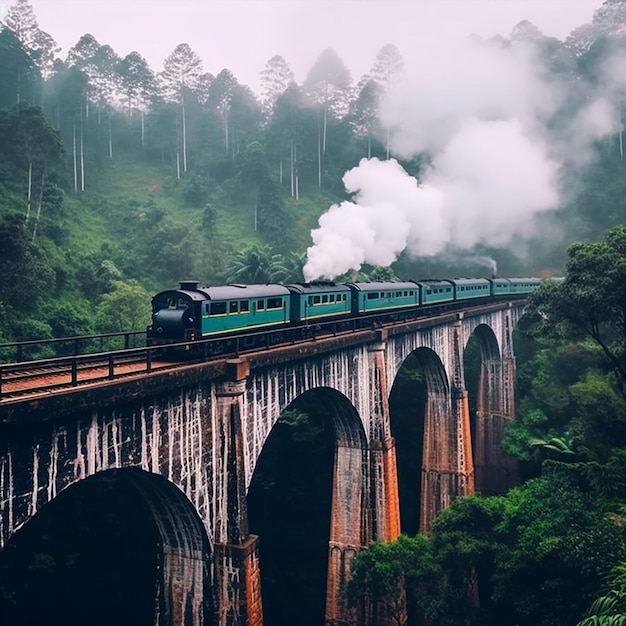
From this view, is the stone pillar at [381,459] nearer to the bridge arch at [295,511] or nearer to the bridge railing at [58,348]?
the bridge arch at [295,511]

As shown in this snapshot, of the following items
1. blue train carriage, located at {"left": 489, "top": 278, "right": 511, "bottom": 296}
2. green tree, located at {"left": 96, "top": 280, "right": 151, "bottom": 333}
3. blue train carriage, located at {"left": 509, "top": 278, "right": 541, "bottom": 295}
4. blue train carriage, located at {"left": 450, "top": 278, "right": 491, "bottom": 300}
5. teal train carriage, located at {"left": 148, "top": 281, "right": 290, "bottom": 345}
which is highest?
blue train carriage, located at {"left": 509, "top": 278, "right": 541, "bottom": 295}

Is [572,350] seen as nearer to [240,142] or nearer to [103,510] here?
[103,510]

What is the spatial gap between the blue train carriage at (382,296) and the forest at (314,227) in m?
6.60

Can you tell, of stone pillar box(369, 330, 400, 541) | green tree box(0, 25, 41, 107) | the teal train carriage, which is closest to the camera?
the teal train carriage

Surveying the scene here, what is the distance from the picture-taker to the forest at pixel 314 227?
712 inches

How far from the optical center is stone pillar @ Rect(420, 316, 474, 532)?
2903cm

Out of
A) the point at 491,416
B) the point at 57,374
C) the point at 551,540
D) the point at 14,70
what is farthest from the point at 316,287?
the point at 14,70

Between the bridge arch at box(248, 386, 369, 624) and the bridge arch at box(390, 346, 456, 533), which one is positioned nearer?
the bridge arch at box(390, 346, 456, 533)

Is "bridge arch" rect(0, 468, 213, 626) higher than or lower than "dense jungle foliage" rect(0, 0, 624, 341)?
lower

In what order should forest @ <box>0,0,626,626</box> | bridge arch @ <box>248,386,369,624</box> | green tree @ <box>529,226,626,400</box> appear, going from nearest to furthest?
forest @ <box>0,0,626,626</box> < green tree @ <box>529,226,626,400</box> < bridge arch @ <box>248,386,369,624</box>

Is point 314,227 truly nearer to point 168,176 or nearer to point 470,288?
point 168,176

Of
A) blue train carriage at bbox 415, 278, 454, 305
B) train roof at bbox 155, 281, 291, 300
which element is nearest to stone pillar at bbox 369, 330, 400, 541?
train roof at bbox 155, 281, 291, 300

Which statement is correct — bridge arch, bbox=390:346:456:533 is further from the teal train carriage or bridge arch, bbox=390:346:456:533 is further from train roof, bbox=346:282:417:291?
the teal train carriage

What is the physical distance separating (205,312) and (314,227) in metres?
53.5
